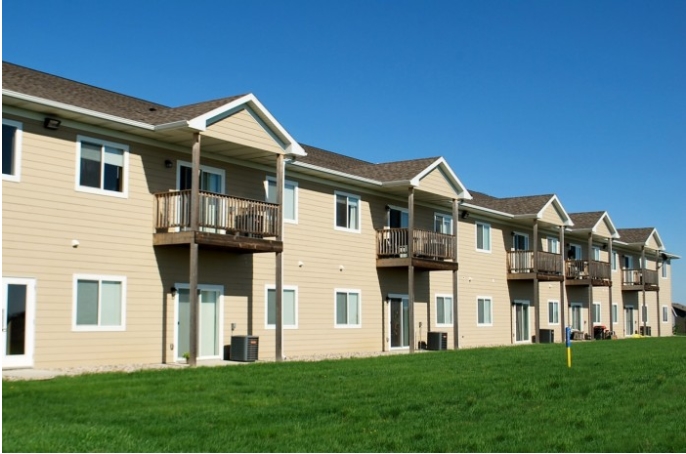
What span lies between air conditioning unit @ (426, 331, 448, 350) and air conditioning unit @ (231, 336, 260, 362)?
9875mm

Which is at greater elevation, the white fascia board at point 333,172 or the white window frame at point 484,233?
the white fascia board at point 333,172

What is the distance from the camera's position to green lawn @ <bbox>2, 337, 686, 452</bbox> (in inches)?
399

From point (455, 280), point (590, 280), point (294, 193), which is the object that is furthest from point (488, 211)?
point (294, 193)

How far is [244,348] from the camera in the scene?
22109 mm

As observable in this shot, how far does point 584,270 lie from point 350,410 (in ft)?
107

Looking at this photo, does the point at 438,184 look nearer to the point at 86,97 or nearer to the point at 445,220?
the point at 445,220

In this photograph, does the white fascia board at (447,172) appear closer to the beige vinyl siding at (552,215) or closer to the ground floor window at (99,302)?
the beige vinyl siding at (552,215)

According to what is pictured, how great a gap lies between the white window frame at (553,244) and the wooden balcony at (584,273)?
1.02 meters

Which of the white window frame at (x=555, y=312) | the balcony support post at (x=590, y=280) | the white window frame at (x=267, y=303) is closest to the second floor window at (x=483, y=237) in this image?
the white window frame at (x=555, y=312)

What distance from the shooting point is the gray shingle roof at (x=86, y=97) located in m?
18.7

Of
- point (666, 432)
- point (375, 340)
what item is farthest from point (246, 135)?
point (666, 432)

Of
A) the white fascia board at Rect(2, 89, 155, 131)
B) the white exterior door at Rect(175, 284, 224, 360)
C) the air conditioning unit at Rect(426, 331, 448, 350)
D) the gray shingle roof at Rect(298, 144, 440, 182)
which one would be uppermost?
the gray shingle roof at Rect(298, 144, 440, 182)

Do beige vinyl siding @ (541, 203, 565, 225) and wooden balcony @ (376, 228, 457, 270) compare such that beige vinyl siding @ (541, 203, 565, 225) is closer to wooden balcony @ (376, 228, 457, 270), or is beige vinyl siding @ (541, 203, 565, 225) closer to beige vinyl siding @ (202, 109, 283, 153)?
wooden balcony @ (376, 228, 457, 270)

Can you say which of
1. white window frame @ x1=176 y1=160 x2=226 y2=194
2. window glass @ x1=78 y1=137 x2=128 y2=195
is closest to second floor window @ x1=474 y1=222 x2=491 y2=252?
white window frame @ x1=176 y1=160 x2=226 y2=194
